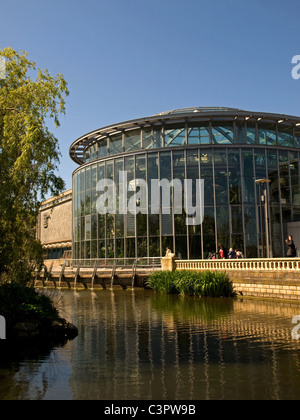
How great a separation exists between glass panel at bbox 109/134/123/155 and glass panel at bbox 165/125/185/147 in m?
4.57

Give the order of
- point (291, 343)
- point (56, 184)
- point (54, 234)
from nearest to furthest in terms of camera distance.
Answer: point (291, 343), point (56, 184), point (54, 234)

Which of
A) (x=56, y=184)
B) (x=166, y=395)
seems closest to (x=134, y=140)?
(x=56, y=184)

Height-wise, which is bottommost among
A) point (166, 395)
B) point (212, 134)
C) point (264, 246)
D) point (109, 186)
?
point (166, 395)

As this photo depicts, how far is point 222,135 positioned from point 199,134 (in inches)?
75.2

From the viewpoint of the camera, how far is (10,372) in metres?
8.83

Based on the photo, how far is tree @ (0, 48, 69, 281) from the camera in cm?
1238

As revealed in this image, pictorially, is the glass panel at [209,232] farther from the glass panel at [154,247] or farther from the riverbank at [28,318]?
the riverbank at [28,318]

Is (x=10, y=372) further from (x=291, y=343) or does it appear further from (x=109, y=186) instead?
(x=109, y=186)

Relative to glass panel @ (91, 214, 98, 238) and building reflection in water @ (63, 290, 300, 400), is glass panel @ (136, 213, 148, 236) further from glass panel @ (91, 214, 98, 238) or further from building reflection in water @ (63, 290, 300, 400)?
building reflection in water @ (63, 290, 300, 400)

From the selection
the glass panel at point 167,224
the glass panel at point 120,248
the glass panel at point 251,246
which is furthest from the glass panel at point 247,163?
the glass panel at point 120,248

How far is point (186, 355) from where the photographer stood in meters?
9.99

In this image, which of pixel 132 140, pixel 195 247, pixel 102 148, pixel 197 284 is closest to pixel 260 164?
pixel 195 247

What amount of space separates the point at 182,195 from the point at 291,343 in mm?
24104

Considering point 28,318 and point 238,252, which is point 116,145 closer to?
point 238,252
